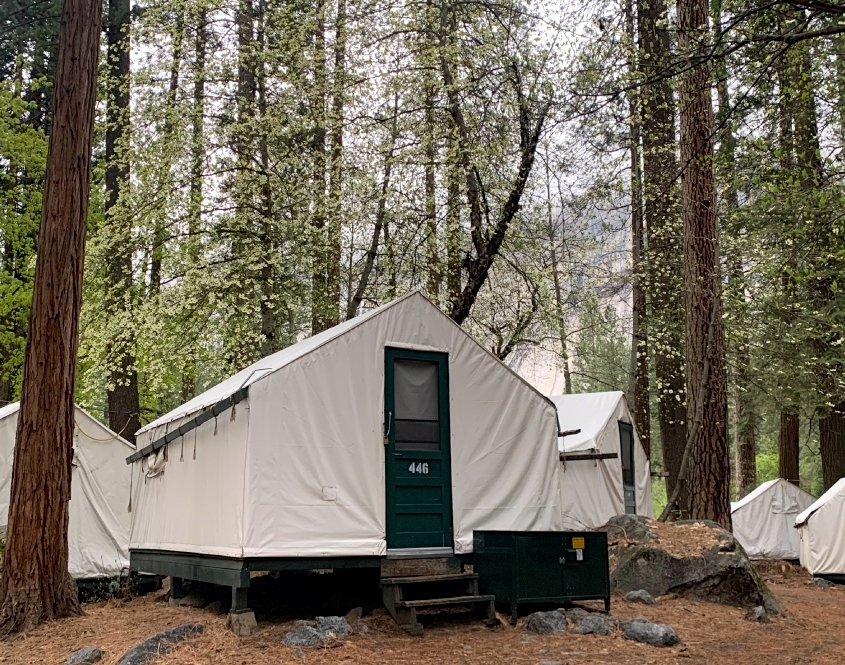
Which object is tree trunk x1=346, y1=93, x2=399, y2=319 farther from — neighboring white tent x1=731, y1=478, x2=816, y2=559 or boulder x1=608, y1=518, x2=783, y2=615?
neighboring white tent x1=731, y1=478, x2=816, y2=559

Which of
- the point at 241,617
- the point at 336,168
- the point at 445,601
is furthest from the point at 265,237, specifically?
the point at 445,601

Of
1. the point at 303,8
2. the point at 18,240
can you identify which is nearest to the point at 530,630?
the point at 303,8

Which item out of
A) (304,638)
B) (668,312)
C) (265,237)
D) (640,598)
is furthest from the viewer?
(668,312)

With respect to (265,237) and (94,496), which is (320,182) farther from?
(94,496)

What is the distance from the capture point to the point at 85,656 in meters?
5.82

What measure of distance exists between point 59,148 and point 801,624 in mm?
8374

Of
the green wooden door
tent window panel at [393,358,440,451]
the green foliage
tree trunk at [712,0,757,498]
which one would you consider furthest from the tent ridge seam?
the green foliage

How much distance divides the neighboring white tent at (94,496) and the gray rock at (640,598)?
6.17 m

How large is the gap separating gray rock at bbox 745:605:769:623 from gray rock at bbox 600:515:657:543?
131 centimetres

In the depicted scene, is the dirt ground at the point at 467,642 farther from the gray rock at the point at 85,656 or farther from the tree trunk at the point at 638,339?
the tree trunk at the point at 638,339

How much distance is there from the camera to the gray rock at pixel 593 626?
6.44m

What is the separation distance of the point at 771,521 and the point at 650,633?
10810mm

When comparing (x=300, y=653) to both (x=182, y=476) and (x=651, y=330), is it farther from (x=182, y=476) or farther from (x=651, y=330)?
(x=651, y=330)

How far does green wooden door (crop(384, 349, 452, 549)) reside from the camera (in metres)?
7.32
